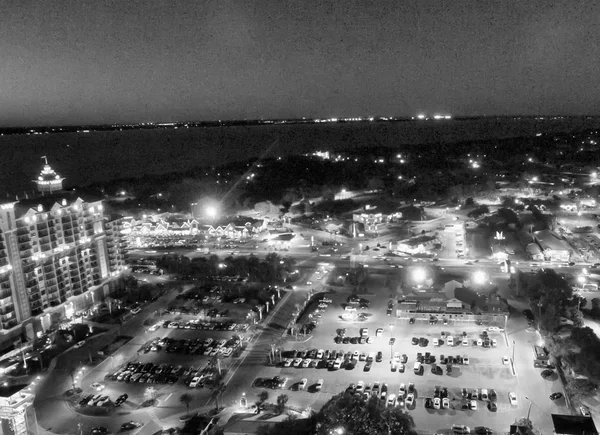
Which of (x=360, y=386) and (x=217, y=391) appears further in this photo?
(x=360, y=386)

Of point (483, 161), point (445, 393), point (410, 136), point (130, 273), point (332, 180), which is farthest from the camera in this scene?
point (410, 136)

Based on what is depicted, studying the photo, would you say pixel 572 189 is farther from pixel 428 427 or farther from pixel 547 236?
pixel 428 427

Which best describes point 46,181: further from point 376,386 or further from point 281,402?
point 376,386

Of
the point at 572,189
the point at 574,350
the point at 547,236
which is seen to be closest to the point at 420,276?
the point at 574,350

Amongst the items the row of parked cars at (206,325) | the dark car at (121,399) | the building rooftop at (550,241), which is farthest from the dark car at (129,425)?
the building rooftop at (550,241)

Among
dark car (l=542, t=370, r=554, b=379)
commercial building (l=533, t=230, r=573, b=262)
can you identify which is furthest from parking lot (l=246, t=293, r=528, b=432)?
commercial building (l=533, t=230, r=573, b=262)

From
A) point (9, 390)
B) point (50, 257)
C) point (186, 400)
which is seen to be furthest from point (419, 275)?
point (9, 390)
